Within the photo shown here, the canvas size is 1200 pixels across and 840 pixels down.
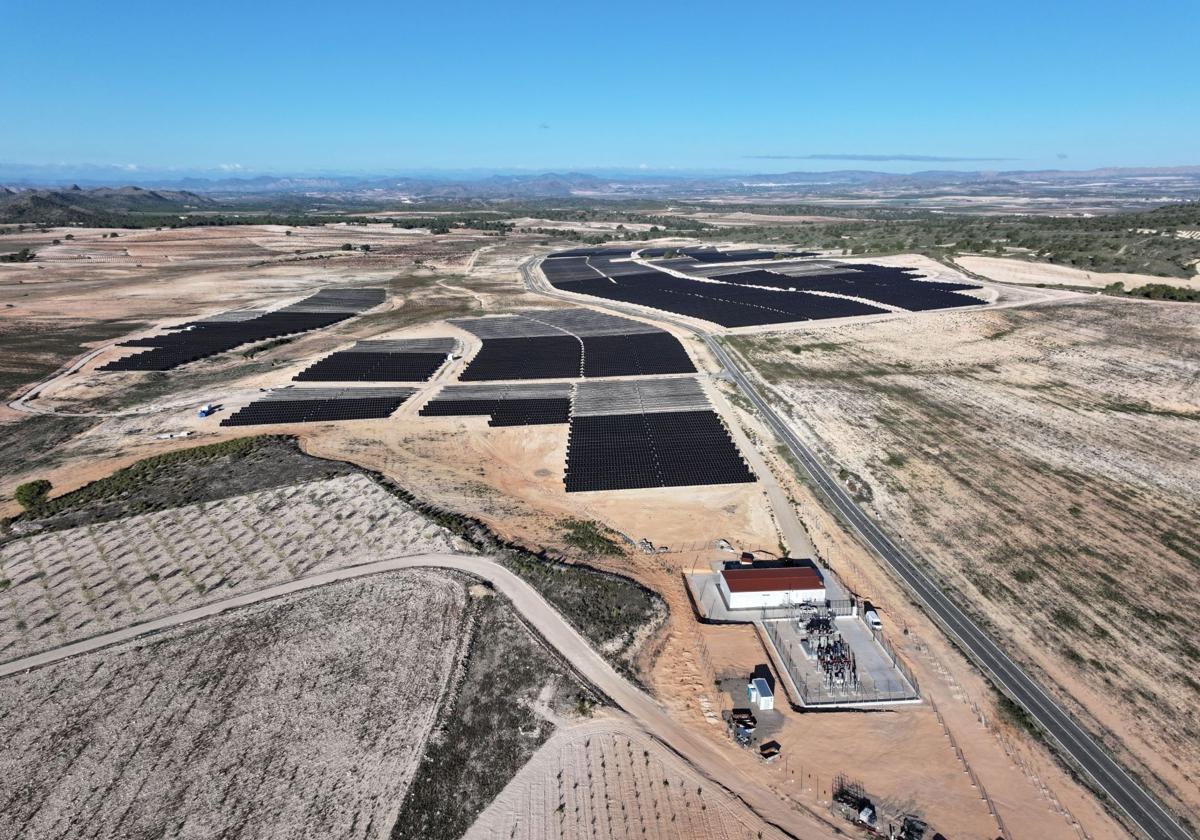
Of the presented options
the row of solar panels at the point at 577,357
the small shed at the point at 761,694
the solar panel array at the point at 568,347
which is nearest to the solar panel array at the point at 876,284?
the solar panel array at the point at 568,347

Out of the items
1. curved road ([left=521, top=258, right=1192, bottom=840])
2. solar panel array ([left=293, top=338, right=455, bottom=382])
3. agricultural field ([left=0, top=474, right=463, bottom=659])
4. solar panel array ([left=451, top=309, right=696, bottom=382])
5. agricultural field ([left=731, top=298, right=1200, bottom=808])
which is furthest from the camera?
solar panel array ([left=451, top=309, right=696, bottom=382])

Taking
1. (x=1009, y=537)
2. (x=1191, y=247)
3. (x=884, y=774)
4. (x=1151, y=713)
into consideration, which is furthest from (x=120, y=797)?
(x=1191, y=247)

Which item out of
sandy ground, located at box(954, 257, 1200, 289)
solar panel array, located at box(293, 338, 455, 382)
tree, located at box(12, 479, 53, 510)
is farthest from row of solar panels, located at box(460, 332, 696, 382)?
sandy ground, located at box(954, 257, 1200, 289)

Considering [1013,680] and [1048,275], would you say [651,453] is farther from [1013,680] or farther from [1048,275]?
[1048,275]

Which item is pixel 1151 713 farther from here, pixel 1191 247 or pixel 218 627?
pixel 1191 247

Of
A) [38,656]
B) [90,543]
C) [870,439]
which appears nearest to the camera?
[38,656]

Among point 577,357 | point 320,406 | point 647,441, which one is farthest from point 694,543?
point 577,357

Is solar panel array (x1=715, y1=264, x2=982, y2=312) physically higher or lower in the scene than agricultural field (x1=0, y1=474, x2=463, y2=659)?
higher

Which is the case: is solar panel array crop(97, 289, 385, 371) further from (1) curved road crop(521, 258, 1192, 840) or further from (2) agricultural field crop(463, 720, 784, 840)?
(1) curved road crop(521, 258, 1192, 840)
